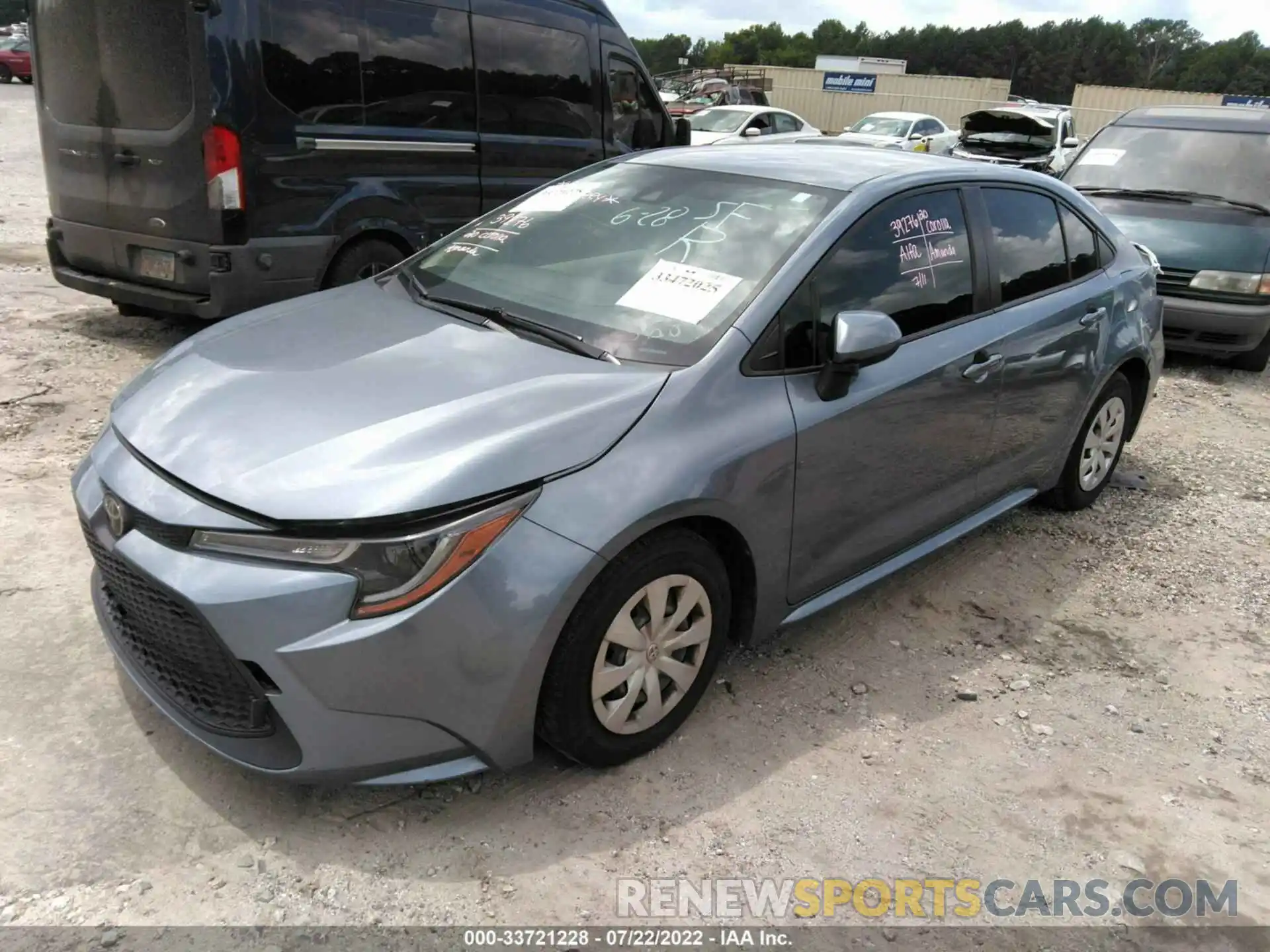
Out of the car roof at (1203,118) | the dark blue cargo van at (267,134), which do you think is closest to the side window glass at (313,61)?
the dark blue cargo van at (267,134)

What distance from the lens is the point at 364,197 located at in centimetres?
581

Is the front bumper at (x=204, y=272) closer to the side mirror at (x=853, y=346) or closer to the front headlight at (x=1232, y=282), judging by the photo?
the side mirror at (x=853, y=346)

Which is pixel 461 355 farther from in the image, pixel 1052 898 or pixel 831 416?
pixel 1052 898

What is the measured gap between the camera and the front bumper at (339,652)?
7.07 ft

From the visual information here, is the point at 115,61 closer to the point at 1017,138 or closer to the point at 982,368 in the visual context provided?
the point at 982,368

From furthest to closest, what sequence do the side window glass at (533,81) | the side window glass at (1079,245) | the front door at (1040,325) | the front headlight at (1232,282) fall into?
the front headlight at (1232,282) → the side window glass at (533,81) → the side window glass at (1079,245) → the front door at (1040,325)

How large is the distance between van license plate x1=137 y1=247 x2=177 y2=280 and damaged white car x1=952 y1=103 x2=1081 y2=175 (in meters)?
13.8

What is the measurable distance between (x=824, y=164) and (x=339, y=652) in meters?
2.43

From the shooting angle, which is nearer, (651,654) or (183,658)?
(183,658)

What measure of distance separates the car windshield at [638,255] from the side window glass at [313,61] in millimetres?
2267

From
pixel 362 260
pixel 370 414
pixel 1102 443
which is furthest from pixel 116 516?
pixel 1102 443

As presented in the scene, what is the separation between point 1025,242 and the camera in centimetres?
393

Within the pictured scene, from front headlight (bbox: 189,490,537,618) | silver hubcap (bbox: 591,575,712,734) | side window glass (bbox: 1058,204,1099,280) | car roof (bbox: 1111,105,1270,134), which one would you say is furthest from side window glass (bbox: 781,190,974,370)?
A: car roof (bbox: 1111,105,1270,134)

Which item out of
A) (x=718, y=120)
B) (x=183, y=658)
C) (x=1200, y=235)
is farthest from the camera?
(x=718, y=120)
